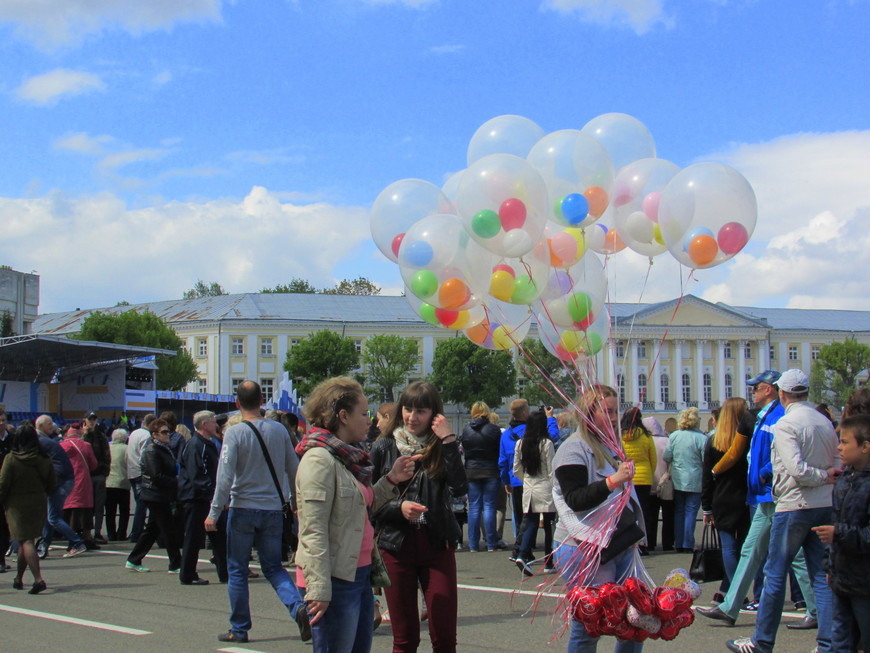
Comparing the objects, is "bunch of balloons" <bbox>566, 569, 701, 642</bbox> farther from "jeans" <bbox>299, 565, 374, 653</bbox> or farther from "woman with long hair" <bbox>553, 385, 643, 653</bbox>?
"jeans" <bbox>299, 565, 374, 653</bbox>

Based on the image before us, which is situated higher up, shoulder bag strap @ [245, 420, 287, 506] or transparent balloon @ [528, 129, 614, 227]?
transparent balloon @ [528, 129, 614, 227]

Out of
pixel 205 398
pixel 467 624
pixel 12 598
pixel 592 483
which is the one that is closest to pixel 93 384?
pixel 205 398

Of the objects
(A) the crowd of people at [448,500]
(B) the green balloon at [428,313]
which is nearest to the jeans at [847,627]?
(A) the crowd of people at [448,500]

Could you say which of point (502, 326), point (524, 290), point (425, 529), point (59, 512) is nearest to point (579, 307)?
point (524, 290)

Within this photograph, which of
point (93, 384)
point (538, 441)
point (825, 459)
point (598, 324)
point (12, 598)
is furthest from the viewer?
point (93, 384)

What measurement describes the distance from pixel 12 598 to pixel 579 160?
21.6ft

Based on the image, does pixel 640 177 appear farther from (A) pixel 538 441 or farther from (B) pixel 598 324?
(A) pixel 538 441

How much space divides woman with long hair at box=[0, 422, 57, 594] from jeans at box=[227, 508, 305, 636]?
10.1 ft

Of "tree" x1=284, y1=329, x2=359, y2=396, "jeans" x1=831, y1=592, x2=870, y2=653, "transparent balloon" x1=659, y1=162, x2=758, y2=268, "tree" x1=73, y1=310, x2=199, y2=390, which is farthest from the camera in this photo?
"tree" x1=284, y1=329, x2=359, y2=396

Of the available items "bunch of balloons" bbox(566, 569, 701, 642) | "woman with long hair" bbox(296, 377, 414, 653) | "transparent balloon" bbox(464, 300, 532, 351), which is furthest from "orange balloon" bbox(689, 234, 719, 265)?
"woman with long hair" bbox(296, 377, 414, 653)

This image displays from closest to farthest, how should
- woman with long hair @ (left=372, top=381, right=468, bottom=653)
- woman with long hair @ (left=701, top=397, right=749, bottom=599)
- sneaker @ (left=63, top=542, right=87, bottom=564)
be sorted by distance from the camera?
woman with long hair @ (left=372, top=381, right=468, bottom=653), woman with long hair @ (left=701, top=397, right=749, bottom=599), sneaker @ (left=63, top=542, right=87, bottom=564)

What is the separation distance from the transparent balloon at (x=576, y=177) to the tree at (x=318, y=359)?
63315 mm

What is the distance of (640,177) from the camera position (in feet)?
23.0

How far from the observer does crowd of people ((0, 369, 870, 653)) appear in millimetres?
4441
